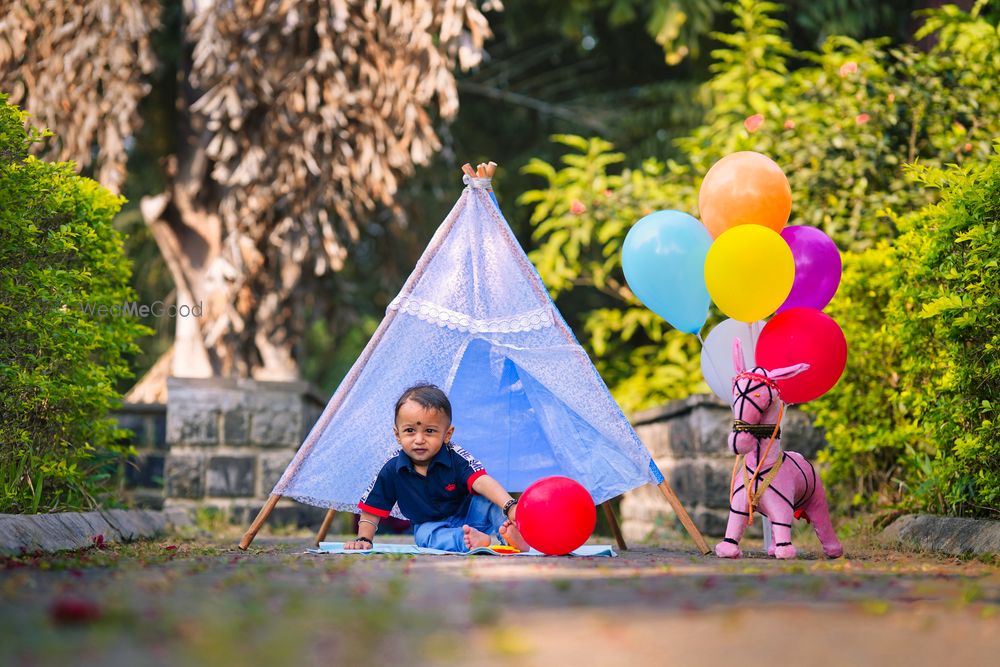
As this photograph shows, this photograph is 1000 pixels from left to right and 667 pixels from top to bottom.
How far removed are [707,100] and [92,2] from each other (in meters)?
4.89

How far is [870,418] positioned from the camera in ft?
16.3

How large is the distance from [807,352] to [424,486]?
162 cm

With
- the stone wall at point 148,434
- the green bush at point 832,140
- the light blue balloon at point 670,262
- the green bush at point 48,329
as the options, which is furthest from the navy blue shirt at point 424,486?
the stone wall at point 148,434

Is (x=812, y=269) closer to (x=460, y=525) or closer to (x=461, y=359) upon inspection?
(x=461, y=359)

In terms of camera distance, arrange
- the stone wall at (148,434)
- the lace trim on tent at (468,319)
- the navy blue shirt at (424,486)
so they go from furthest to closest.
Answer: the stone wall at (148,434)
the lace trim on tent at (468,319)
the navy blue shirt at (424,486)

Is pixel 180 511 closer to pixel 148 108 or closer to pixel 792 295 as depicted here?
pixel 792 295

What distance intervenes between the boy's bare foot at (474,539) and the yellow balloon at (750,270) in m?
1.28

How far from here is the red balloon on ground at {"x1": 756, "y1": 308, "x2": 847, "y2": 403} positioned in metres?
3.96

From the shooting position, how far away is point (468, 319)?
461 cm

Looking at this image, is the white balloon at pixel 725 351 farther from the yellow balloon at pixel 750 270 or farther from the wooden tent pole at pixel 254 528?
the wooden tent pole at pixel 254 528

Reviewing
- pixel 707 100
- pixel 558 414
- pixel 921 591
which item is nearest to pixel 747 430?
pixel 558 414

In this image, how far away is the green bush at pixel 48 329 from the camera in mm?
3836

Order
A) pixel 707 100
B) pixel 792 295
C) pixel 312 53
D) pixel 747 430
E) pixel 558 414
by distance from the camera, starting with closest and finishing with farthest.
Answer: pixel 747 430
pixel 792 295
pixel 558 414
pixel 312 53
pixel 707 100

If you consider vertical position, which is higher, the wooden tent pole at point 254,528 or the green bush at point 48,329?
the green bush at point 48,329
